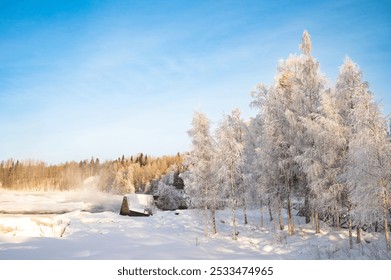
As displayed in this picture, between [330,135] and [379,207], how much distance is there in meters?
4.55

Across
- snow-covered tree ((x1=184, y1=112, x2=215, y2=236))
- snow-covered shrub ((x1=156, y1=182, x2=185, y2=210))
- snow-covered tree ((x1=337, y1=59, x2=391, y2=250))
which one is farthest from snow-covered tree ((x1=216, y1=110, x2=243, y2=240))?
snow-covered shrub ((x1=156, y1=182, x2=185, y2=210))

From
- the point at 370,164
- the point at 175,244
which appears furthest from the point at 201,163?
the point at 370,164

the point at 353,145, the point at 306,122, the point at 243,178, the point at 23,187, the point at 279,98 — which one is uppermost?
the point at 279,98

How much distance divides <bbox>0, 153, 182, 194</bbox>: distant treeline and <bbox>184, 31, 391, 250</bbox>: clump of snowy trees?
48.8m

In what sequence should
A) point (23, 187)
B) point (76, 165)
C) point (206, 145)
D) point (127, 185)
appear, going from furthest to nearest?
point (76, 165) → point (23, 187) → point (127, 185) → point (206, 145)

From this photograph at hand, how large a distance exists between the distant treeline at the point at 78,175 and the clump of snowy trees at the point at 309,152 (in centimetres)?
4881

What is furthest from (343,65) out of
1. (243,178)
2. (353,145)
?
(243,178)

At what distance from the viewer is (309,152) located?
56.9 feet

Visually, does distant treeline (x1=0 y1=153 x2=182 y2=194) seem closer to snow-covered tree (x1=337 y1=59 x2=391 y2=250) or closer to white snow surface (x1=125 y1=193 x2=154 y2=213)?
white snow surface (x1=125 y1=193 x2=154 y2=213)

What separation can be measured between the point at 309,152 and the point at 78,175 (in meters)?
108

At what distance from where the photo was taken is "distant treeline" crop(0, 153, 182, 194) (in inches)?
3147

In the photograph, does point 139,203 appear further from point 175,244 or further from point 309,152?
point 309,152

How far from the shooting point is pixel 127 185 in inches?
3004

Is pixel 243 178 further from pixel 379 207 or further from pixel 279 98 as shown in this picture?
pixel 379 207
